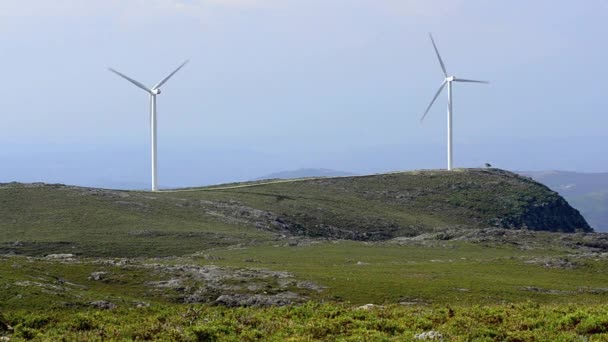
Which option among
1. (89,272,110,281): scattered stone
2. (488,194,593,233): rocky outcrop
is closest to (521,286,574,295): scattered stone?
(89,272,110,281): scattered stone

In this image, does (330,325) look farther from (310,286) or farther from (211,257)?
(211,257)

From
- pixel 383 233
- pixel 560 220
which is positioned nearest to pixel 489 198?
pixel 560 220

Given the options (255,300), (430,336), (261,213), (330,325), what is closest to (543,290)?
(255,300)

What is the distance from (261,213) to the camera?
141 meters

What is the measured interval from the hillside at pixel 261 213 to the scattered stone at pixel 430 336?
71213 millimetres

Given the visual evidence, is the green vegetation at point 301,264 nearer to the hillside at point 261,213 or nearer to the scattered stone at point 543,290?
the hillside at point 261,213

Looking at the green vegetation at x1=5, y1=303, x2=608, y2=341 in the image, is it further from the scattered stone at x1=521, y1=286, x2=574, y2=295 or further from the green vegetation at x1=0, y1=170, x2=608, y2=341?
the scattered stone at x1=521, y1=286, x2=574, y2=295

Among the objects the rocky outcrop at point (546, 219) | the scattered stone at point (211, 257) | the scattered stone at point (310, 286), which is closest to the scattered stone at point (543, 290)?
the scattered stone at point (310, 286)

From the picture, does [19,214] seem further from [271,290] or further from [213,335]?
[213,335]

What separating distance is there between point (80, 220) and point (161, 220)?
441 inches

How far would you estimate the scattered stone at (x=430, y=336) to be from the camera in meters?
30.6

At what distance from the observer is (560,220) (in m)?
192

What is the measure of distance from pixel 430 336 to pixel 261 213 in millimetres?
111004

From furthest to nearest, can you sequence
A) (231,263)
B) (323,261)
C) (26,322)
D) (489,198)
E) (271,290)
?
(489,198), (323,261), (231,263), (271,290), (26,322)
